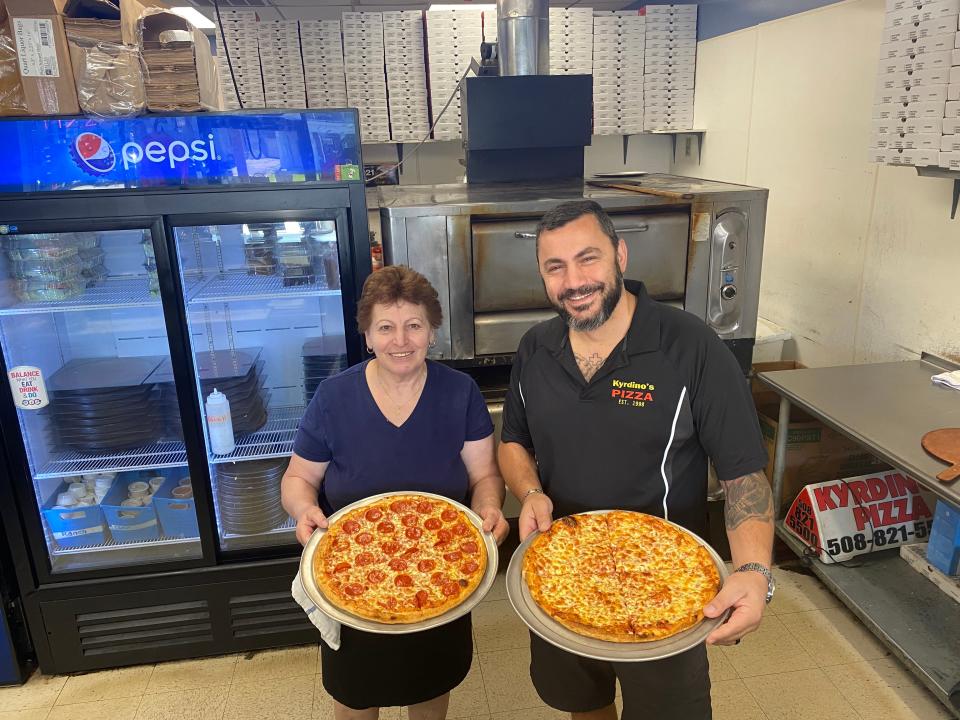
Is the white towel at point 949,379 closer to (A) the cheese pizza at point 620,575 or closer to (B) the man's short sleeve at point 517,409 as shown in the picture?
(A) the cheese pizza at point 620,575

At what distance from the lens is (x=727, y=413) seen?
1.68 m

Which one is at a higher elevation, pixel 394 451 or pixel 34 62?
pixel 34 62

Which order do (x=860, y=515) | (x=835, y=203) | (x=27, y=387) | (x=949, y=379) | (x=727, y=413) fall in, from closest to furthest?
1. (x=727, y=413)
2. (x=27, y=387)
3. (x=949, y=379)
4. (x=860, y=515)
5. (x=835, y=203)

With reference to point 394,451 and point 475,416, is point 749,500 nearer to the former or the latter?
point 475,416

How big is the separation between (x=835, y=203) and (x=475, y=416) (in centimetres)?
257

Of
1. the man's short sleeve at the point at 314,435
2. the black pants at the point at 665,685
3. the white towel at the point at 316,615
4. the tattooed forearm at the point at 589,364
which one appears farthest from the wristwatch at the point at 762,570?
the man's short sleeve at the point at 314,435

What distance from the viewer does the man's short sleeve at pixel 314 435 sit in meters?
1.93

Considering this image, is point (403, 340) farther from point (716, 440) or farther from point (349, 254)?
point (716, 440)

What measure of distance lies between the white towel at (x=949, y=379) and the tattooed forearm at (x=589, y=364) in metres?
1.79

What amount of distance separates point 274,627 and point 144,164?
72.3 inches

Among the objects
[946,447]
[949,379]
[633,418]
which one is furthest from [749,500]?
[949,379]

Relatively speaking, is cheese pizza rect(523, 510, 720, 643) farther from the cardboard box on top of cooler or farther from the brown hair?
the cardboard box on top of cooler

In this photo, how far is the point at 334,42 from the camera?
4.89m

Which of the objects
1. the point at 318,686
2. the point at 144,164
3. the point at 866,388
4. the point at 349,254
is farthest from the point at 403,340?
the point at 866,388
